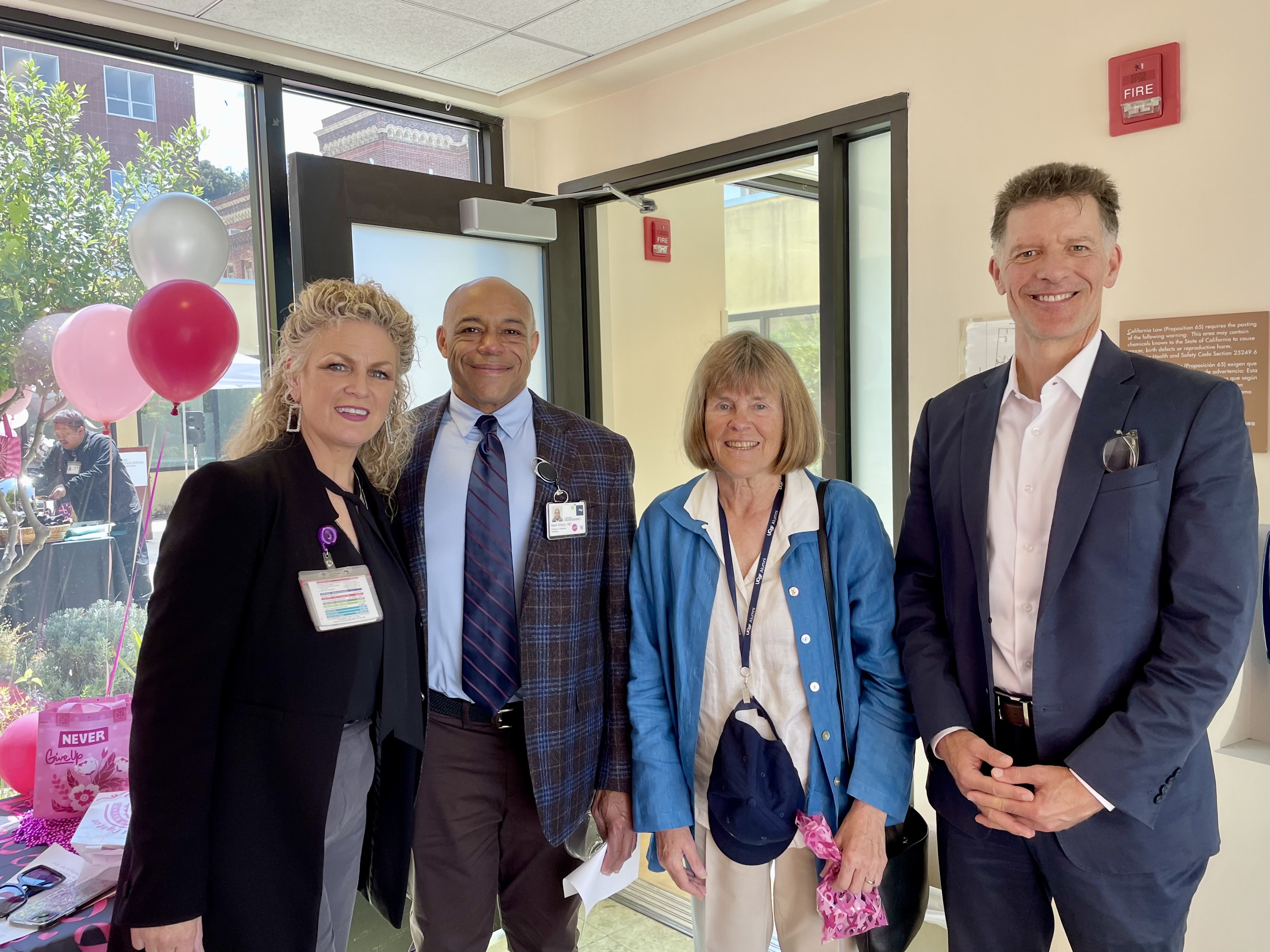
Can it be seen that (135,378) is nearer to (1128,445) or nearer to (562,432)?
(562,432)

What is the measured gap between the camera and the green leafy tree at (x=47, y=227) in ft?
8.93

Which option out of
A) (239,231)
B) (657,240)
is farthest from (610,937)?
(657,240)

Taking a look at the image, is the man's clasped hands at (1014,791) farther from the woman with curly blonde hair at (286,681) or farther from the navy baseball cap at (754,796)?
the woman with curly blonde hair at (286,681)

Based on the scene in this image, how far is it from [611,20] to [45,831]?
275cm

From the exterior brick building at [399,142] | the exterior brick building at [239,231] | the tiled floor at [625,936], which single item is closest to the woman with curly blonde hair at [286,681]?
the tiled floor at [625,936]

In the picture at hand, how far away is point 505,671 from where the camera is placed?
194 cm

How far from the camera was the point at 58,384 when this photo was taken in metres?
2.72

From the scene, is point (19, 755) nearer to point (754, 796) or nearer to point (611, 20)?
point (754, 796)

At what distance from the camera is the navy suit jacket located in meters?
1.42

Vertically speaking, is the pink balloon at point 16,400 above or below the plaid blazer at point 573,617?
above

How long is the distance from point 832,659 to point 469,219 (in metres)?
2.33

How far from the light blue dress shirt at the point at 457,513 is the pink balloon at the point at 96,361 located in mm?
1033

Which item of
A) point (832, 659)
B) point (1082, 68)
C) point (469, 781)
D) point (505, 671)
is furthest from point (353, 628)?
point (1082, 68)

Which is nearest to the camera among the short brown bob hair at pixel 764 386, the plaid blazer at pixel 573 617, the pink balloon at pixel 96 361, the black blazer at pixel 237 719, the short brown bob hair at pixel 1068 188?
the black blazer at pixel 237 719
